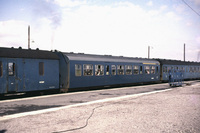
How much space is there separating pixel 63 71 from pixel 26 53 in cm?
344

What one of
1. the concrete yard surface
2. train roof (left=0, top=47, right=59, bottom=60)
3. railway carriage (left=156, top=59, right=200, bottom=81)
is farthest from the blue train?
the concrete yard surface

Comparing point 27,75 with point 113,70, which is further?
point 113,70

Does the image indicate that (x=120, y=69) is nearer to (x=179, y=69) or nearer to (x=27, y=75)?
(x=27, y=75)

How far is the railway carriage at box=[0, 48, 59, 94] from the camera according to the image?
1255 cm

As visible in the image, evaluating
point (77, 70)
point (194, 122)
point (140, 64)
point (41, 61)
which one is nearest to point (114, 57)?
point (140, 64)

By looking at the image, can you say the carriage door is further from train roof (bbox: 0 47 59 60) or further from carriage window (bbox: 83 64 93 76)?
carriage window (bbox: 83 64 93 76)

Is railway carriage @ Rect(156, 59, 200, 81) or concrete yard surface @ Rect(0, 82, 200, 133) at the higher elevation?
railway carriage @ Rect(156, 59, 200, 81)

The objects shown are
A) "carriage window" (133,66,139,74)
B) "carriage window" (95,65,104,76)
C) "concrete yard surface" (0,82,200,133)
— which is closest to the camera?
"concrete yard surface" (0,82,200,133)

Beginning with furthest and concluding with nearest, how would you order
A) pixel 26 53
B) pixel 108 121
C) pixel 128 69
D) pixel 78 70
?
pixel 128 69 < pixel 78 70 < pixel 26 53 < pixel 108 121

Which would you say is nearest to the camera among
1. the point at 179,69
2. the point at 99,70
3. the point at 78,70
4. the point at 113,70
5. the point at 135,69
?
the point at 78,70

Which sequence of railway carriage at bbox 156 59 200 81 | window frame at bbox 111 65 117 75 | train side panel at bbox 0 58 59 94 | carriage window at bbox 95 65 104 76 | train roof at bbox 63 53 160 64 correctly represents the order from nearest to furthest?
1. train side panel at bbox 0 58 59 94
2. train roof at bbox 63 53 160 64
3. carriage window at bbox 95 65 104 76
4. window frame at bbox 111 65 117 75
5. railway carriage at bbox 156 59 200 81

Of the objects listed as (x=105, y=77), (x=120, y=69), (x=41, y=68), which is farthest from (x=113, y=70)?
(x=41, y=68)

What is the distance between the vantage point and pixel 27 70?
13.6 metres

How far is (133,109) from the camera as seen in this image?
31.3 ft
